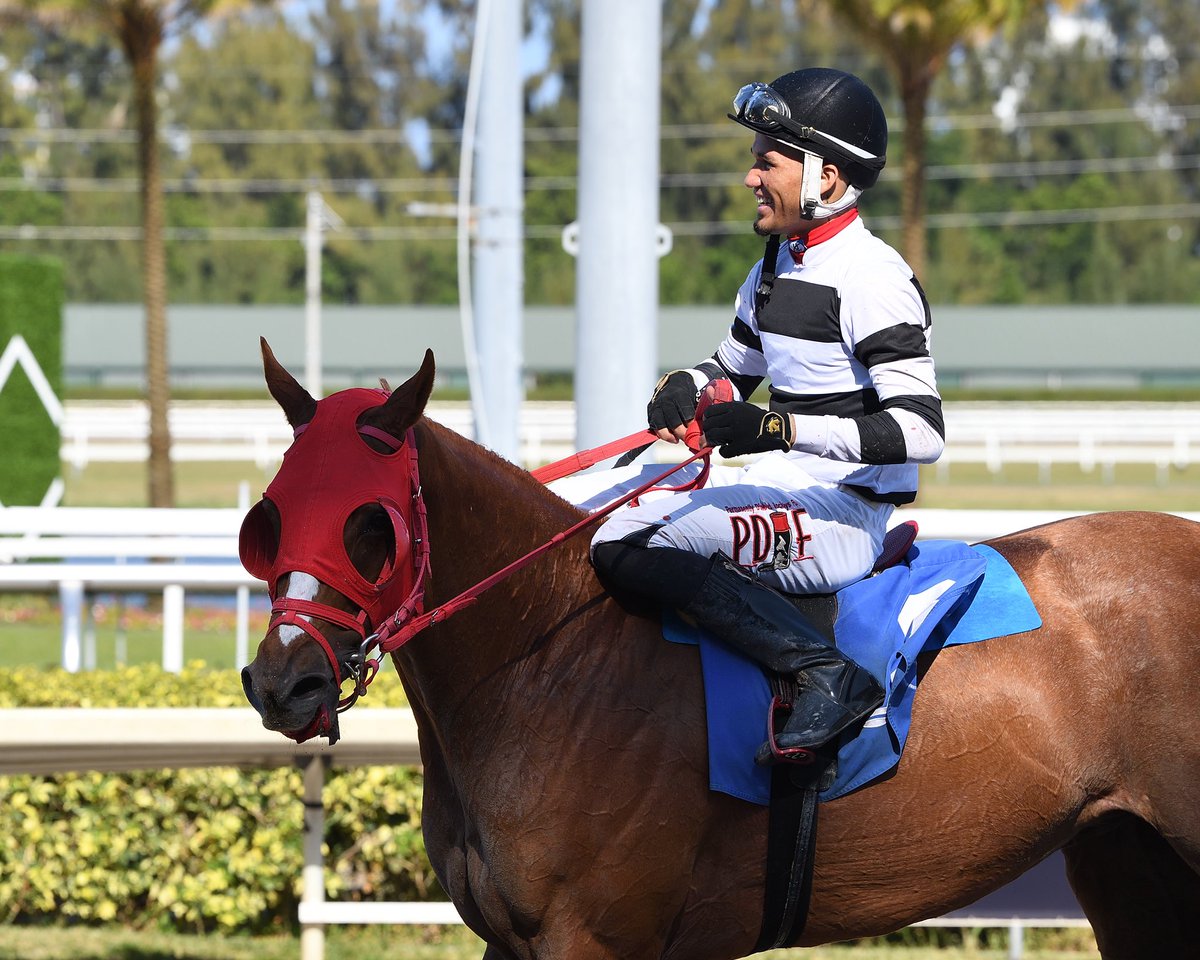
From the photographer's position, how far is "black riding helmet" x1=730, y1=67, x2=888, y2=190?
3412mm

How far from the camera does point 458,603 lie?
124 inches

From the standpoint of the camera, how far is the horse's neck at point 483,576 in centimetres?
322

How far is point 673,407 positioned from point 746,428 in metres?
0.28

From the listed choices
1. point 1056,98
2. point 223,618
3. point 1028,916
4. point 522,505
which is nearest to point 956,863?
point 522,505

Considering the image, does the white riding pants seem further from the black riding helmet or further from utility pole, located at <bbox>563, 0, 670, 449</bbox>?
utility pole, located at <bbox>563, 0, 670, 449</bbox>

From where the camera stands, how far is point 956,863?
11.4ft

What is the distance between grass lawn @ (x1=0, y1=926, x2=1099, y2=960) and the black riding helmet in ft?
11.2

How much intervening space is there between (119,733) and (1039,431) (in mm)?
24350

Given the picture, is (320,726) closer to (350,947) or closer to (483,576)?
(483,576)

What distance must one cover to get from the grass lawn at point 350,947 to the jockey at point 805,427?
2.92 meters

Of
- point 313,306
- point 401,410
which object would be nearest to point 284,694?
point 401,410

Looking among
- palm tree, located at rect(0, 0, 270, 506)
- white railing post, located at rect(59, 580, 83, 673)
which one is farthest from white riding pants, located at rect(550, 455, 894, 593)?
palm tree, located at rect(0, 0, 270, 506)

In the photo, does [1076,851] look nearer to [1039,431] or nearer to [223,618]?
[223,618]

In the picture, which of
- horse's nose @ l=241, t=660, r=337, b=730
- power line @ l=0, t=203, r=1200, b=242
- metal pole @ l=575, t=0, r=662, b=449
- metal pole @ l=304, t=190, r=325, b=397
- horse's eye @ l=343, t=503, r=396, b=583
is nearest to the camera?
horse's nose @ l=241, t=660, r=337, b=730
